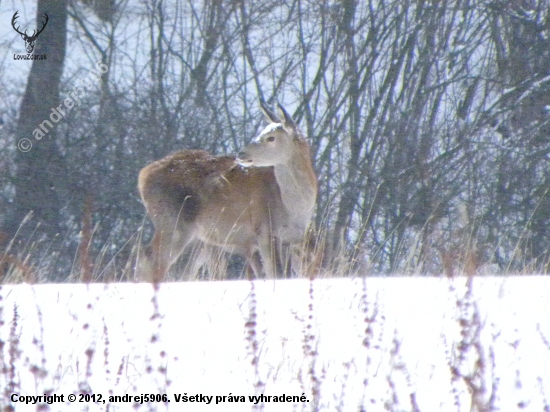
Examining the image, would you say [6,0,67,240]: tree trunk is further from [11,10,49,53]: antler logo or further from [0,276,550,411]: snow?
[0,276,550,411]: snow

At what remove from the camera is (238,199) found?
866 centimetres

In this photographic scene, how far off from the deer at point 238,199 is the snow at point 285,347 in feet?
12.1

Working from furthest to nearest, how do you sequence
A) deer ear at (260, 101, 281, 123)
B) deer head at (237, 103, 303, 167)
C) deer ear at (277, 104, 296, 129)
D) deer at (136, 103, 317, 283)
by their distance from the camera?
deer ear at (260, 101, 281, 123) → deer ear at (277, 104, 296, 129) → deer head at (237, 103, 303, 167) → deer at (136, 103, 317, 283)

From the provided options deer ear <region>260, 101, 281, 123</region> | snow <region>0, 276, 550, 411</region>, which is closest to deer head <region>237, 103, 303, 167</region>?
deer ear <region>260, 101, 281, 123</region>

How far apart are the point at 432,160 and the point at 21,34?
7487mm

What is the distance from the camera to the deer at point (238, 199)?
8.55 metres

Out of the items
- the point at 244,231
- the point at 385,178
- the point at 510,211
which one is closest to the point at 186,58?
the point at 385,178

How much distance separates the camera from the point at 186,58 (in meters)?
17.3

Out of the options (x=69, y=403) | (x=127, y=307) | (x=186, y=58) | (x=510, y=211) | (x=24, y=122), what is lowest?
(x=69, y=403)

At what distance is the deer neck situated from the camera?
8633 millimetres

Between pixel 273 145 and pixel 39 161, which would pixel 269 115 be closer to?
pixel 273 145

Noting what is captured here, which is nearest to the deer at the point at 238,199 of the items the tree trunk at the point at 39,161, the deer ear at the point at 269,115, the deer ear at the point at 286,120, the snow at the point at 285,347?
the deer ear at the point at 286,120

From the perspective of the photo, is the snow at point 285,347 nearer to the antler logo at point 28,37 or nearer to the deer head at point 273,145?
the deer head at point 273,145

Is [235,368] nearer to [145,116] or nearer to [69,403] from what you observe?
[69,403]
